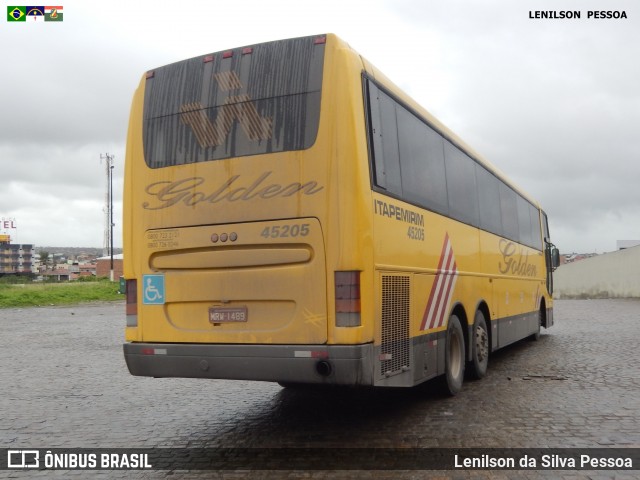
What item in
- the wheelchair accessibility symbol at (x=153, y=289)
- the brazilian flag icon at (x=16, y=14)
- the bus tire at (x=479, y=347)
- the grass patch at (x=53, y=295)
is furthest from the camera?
the grass patch at (x=53, y=295)

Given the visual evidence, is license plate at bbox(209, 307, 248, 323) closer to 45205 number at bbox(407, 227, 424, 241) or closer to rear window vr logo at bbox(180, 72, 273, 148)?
rear window vr logo at bbox(180, 72, 273, 148)

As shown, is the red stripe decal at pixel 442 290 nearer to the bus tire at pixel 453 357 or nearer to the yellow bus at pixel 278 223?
the yellow bus at pixel 278 223

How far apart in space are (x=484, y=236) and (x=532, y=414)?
3.67 meters

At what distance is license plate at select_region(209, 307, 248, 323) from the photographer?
6047 millimetres

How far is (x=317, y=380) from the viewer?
5574 millimetres

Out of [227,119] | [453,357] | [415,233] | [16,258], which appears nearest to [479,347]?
[453,357]

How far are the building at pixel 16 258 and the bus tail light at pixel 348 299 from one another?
174014mm

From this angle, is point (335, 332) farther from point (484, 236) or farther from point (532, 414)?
point (484, 236)

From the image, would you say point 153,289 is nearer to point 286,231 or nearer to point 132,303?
point 132,303

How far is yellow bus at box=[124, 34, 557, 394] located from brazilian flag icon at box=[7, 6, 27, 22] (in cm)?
879

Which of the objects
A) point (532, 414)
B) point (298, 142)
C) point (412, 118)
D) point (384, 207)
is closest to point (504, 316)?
point (532, 414)

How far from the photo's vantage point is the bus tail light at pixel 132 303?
6.62m

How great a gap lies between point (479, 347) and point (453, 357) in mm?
1490

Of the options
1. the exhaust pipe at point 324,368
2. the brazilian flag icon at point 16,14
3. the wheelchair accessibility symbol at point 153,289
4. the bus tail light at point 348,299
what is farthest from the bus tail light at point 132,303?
the brazilian flag icon at point 16,14
